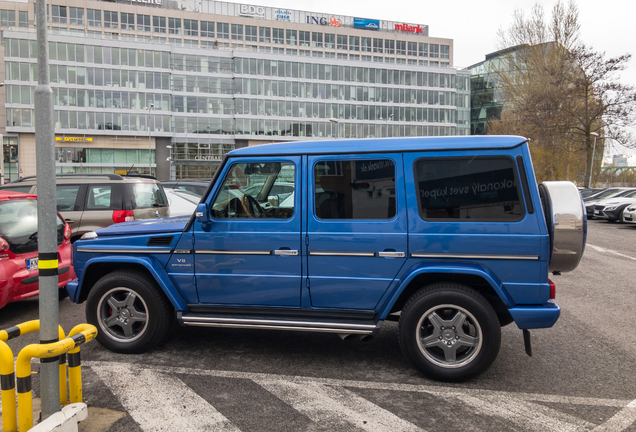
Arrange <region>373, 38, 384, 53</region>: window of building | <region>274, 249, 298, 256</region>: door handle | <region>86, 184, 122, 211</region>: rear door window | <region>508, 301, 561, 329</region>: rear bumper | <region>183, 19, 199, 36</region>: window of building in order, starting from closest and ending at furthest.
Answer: <region>508, 301, 561, 329</region>: rear bumper → <region>274, 249, 298, 256</region>: door handle → <region>86, 184, 122, 211</region>: rear door window → <region>183, 19, 199, 36</region>: window of building → <region>373, 38, 384, 53</region>: window of building

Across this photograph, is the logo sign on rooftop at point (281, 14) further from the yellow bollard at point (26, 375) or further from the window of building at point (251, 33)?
the yellow bollard at point (26, 375)

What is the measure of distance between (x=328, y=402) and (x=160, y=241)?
2154 millimetres

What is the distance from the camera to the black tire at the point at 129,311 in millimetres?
4547

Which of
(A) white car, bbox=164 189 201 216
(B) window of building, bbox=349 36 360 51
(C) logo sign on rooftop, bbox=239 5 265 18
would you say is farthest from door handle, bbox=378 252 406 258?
(B) window of building, bbox=349 36 360 51

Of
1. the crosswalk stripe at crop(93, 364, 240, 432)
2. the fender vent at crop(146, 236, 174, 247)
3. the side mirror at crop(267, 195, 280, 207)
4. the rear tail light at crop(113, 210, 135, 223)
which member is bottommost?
the crosswalk stripe at crop(93, 364, 240, 432)

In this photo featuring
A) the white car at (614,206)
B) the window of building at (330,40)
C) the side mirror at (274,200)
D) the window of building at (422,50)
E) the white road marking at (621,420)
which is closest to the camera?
the white road marking at (621,420)

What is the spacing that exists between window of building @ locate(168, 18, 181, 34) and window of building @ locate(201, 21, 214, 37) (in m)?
3.43

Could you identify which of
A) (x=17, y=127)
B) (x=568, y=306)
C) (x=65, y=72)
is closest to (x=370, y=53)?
(x=65, y=72)

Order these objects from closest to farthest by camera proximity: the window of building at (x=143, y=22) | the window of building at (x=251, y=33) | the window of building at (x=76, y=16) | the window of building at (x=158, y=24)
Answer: the window of building at (x=76, y=16)
the window of building at (x=143, y=22)
the window of building at (x=158, y=24)
the window of building at (x=251, y=33)

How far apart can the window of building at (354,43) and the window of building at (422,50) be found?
1044 cm

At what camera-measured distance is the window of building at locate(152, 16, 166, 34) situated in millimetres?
69938

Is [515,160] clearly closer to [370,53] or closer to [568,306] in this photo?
[568,306]

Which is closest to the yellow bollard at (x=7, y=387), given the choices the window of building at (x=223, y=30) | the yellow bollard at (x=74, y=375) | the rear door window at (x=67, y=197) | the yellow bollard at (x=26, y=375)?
the yellow bollard at (x=26, y=375)

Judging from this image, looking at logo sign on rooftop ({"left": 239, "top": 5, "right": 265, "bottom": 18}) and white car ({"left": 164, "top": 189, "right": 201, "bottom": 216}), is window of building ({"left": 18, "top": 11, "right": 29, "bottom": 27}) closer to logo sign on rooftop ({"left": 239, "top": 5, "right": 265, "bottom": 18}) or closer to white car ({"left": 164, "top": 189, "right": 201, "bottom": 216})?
logo sign on rooftop ({"left": 239, "top": 5, "right": 265, "bottom": 18})
